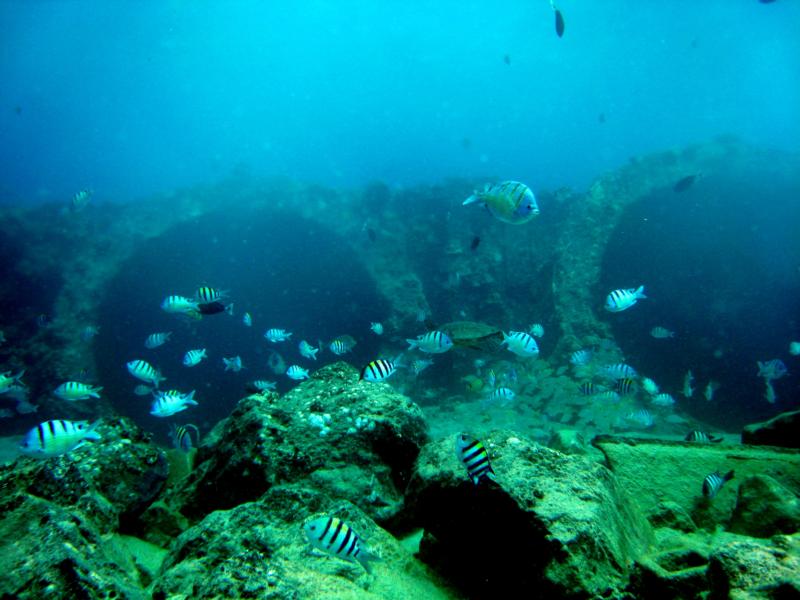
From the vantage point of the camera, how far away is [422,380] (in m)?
15.5

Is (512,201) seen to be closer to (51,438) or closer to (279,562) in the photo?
(279,562)

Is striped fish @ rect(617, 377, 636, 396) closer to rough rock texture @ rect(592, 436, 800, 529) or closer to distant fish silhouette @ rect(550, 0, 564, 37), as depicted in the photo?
rough rock texture @ rect(592, 436, 800, 529)

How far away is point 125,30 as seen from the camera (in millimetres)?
67000

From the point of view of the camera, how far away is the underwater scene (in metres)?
2.53

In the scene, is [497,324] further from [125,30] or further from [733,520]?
[125,30]

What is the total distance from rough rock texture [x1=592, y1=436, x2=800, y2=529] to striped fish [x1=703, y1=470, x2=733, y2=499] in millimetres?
81

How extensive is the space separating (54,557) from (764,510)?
5262 mm

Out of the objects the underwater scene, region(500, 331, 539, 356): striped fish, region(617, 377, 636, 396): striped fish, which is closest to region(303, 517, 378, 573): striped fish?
the underwater scene

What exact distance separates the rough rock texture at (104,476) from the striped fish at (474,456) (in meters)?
3.24

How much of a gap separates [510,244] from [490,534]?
17535 mm

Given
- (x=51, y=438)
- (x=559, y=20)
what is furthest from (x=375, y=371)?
(x=559, y=20)

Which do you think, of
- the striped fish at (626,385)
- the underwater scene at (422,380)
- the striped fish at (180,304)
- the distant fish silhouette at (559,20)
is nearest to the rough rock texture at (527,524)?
the underwater scene at (422,380)

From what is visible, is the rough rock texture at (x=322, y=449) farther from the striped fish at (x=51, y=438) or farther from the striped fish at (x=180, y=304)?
the striped fish at (x=180, y=304)

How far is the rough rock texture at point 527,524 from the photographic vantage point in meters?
2.38
